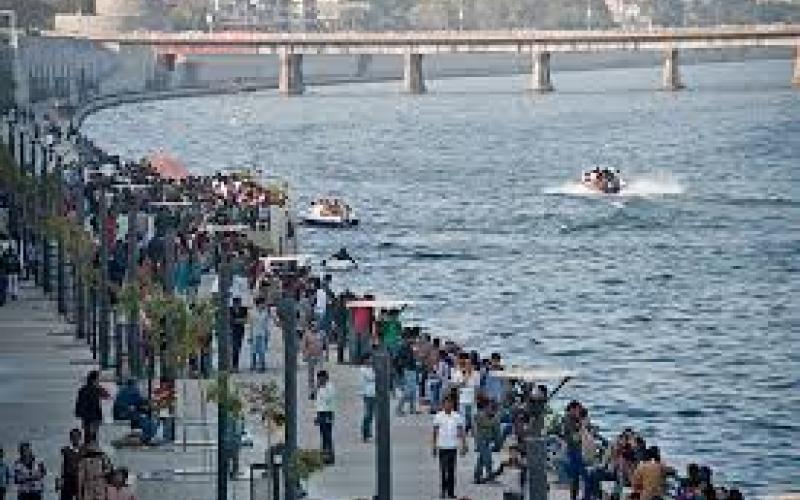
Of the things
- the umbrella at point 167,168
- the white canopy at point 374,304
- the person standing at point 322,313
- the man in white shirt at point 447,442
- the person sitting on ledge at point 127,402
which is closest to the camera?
the man in white shirt at point 447,442

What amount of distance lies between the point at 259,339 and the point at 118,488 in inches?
669

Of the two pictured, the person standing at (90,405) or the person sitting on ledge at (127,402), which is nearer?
the person standing at (90,405)

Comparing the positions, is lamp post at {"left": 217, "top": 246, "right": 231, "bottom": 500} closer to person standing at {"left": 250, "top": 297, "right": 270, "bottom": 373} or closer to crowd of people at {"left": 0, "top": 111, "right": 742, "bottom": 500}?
crowd of people at {"left": 0, "top": 111, "right": 742, "bottom": 500}

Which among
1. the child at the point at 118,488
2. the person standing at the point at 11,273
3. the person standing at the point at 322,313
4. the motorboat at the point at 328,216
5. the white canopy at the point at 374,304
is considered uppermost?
the child at the point at 118,488

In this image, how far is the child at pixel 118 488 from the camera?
116 feet

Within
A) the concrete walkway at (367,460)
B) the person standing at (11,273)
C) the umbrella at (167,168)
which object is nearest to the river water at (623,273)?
the umbrella at (167,168)

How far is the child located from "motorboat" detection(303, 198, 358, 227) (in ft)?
245

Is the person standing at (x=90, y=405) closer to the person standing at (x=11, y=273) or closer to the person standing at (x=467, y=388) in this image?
the person standing at (x=467, y=388)

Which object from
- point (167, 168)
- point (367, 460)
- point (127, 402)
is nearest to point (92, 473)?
point (367, 460)

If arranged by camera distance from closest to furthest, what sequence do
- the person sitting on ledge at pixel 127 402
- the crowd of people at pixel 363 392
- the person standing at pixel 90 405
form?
the crowd of people at pixel 363 392, the person standing at pixel 90 405, the person sitting on ledge at pixel 127 402

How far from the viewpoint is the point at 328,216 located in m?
112

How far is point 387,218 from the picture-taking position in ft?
418

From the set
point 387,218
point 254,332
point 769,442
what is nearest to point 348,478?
point 254,332

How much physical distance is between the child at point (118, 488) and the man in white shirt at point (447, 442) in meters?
5.72
